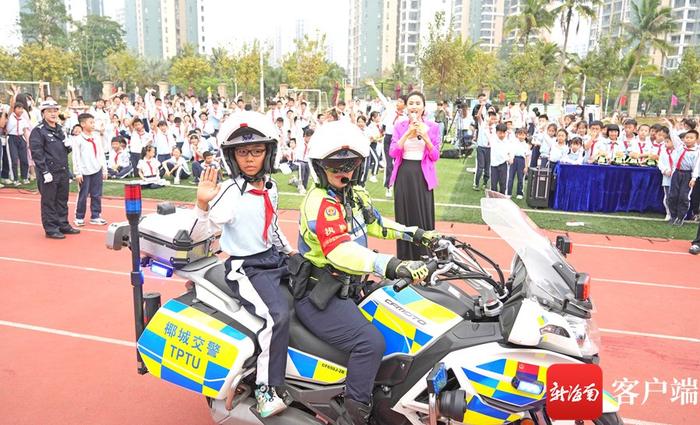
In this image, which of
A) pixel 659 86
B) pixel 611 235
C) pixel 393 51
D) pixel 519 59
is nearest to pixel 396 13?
pixel 393 51

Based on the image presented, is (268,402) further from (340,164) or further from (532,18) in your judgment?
(532,18)

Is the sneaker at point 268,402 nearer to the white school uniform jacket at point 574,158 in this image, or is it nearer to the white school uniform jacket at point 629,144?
the white school uniform jacket at point 574,158

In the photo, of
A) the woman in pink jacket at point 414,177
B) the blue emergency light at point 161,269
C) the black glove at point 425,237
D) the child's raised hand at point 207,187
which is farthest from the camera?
the woman in pink jacket at point 414,177

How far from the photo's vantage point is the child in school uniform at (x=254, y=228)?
3.02 metres

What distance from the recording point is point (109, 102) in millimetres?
17984

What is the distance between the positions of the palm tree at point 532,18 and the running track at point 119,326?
3285cm

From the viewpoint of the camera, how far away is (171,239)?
10.8 feet

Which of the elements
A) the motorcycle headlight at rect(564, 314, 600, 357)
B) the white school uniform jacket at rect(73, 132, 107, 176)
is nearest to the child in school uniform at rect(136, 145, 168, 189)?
the white school uniform jacket at rect(73, 132, 107, 176)

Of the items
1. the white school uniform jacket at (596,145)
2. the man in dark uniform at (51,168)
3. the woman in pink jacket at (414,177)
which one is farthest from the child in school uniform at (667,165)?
the man in dark uniform at (51,168)

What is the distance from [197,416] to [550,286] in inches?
102

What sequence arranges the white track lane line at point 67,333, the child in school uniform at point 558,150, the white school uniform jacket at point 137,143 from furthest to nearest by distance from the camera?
the white school uniform jacket at point 137,143, the child in school uniform at point 558,150, the white track lane line at point 67,333

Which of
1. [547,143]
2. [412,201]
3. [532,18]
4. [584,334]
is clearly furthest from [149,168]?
[532,18]

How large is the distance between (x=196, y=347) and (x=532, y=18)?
39.6 metres

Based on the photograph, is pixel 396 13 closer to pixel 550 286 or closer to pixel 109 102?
pixel 109 102
